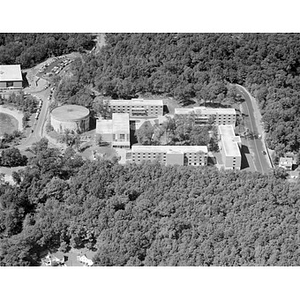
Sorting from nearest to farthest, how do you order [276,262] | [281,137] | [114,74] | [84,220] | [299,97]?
[276,262], [84,220], [281,137], [299,97], [114,74]

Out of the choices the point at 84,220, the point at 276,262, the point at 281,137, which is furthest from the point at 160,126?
the point at 276,262

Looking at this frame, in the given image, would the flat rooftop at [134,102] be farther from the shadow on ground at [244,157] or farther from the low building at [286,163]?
the low building at [286,163]

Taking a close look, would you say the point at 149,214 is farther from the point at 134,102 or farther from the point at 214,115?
the point at 134,102

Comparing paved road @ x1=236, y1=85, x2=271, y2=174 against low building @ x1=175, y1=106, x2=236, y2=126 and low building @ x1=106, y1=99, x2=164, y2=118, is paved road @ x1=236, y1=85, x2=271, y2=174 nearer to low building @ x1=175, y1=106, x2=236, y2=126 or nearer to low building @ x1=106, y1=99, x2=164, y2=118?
low building @ x1=175, y1=106, x2=236, y2=126

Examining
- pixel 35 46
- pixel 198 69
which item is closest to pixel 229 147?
pixel 198 69

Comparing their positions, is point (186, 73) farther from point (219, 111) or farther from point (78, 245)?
point (78, 245)
